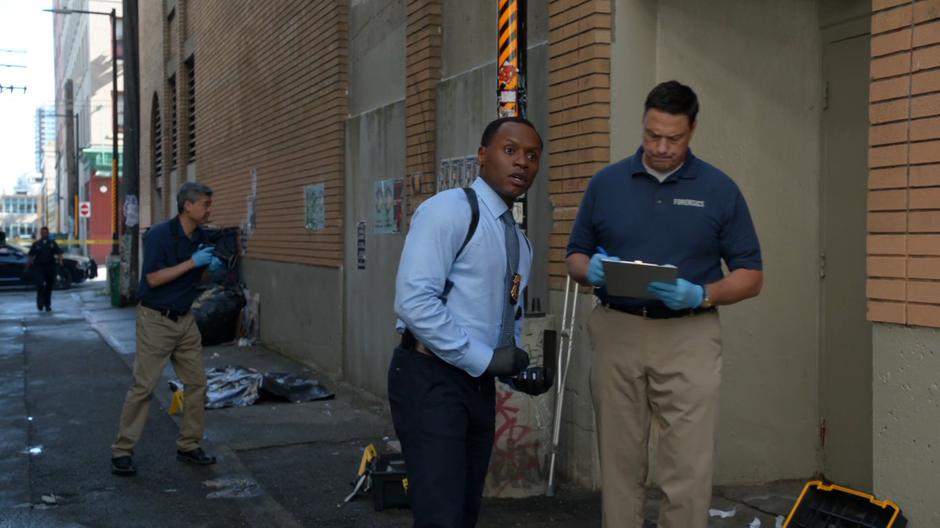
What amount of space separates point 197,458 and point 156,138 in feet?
65.1

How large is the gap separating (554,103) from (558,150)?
0.33 meters

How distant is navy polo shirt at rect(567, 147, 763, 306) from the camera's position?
3994mm

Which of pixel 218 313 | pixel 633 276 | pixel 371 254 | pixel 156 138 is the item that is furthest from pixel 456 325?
pixel 156 138

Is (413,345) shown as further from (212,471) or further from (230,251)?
(230,251)

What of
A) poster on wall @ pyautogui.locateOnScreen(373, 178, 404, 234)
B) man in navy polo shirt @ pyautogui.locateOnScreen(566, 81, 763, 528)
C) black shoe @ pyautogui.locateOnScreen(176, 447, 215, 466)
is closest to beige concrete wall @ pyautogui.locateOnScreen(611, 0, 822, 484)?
man in navy polo shirt @ pyautogui.locateOnScreen(566, 81, 763, 528)

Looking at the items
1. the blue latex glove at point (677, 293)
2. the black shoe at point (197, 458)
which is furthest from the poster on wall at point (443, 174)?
the blue latex glove at point (677, 293)

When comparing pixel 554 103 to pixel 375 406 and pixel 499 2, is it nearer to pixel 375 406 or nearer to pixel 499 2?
pixel 499 2

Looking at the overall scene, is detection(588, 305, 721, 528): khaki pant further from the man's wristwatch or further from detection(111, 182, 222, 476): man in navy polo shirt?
detection(111, 182, 222, 476): man in navy polo shirt

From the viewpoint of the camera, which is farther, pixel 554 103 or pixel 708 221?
pixel 554 103

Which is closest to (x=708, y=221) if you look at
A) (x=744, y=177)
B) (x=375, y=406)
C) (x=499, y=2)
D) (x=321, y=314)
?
(x=744, y=177)

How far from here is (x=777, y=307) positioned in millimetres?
6418

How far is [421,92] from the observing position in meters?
9.29

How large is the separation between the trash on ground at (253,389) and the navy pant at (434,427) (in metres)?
6.66

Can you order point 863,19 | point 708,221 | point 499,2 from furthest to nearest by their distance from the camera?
point 499,2, point 863,19, point 708,221
